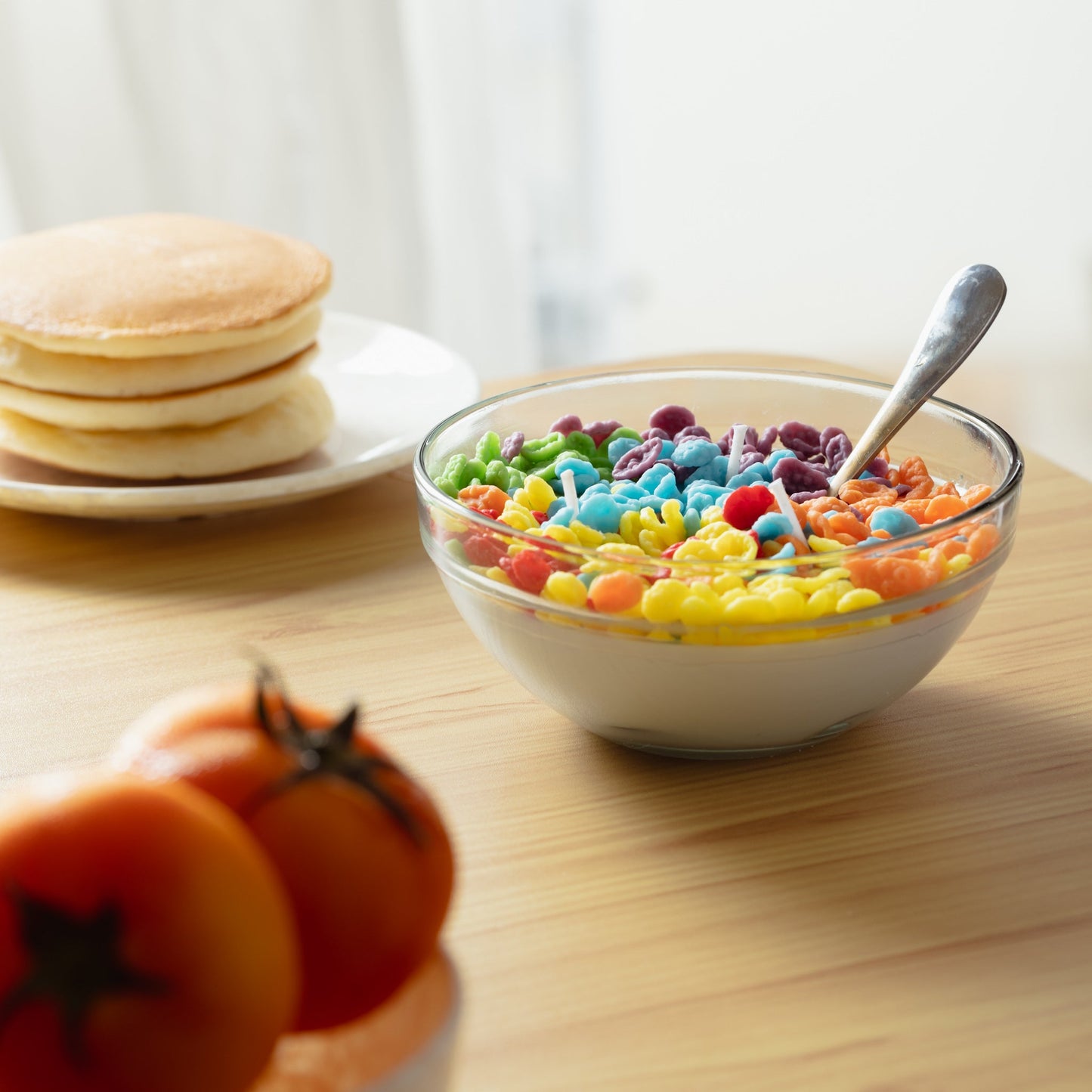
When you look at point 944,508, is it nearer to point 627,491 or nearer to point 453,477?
point 627,491

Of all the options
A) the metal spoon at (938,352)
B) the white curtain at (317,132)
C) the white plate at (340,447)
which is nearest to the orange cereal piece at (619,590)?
the metal spoon at (938,352)

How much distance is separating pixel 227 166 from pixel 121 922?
2.03m

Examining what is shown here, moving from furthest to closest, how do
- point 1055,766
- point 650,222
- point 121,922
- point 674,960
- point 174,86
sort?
point 650,222
point 174,86
point 1055,766
point 674,960
point 121,922

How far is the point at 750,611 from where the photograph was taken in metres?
0.57

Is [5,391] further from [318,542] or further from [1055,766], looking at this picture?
[1055,766]

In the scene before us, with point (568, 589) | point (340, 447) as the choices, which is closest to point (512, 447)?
point (568, 589)

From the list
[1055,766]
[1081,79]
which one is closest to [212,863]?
[1055,766]

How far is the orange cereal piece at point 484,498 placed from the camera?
0.72 meters

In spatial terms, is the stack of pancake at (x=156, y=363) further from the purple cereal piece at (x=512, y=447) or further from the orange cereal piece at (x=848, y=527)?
the orange cereal piece at (x=848, y=527)

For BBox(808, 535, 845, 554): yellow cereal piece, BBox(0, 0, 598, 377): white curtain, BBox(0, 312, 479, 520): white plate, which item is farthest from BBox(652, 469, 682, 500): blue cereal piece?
BBox(0, 0, 598, 377): white curtain

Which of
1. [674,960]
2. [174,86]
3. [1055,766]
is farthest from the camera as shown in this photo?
[174,86]

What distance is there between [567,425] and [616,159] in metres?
2.04

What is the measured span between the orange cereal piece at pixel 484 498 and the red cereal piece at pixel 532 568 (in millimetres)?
106

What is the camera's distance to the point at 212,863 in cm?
34
